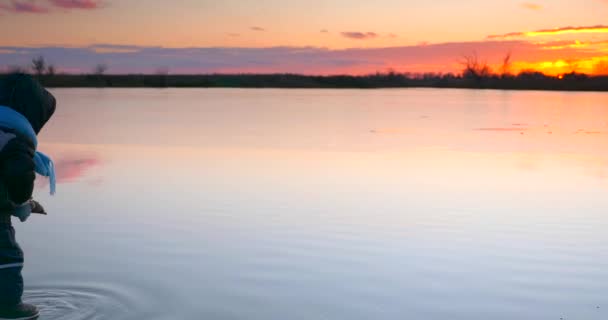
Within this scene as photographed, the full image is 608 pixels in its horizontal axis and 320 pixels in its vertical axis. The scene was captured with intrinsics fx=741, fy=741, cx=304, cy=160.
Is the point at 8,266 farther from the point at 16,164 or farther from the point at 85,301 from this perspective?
the point at 85,301

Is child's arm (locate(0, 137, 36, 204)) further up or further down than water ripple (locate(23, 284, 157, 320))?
further up

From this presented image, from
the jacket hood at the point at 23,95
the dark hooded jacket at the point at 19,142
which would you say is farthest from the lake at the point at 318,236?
the jacket hood at the point at 23,95

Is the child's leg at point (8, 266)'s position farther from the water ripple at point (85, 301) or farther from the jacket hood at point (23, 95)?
the jacket hood at point (23, 95)

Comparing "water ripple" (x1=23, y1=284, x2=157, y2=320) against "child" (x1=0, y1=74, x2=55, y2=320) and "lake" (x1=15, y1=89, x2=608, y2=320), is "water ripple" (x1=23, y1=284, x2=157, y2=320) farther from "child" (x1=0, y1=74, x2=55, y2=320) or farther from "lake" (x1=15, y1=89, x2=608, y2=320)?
"child" (x1=0, y1=74, x2=55, y2=320)

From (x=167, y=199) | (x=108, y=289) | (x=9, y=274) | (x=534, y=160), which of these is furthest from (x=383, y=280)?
(x=534, y=160)

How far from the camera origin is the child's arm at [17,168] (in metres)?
3.44

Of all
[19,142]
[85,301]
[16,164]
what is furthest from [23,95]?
[85,301]

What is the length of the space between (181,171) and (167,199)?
2.64 m

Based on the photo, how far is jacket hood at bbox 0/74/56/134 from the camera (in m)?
3.66

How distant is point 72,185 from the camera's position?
370 inches

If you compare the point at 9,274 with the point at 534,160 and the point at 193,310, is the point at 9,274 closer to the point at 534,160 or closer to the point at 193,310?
the point at 193,310

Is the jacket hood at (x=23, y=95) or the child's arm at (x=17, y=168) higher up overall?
the jacket hood at (x=23, y=95)

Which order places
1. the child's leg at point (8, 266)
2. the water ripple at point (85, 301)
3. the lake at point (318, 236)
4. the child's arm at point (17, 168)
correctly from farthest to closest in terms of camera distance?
the lake at point (318, 236) < the water ripple at point (85, 301) < the child's leg at point (8, 266) < the child's arm at point (17, 168)

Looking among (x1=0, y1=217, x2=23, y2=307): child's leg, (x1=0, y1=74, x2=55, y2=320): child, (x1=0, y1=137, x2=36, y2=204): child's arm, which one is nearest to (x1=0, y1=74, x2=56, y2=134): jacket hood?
(x1=0, y1=74, x2=55, y2=320): child
